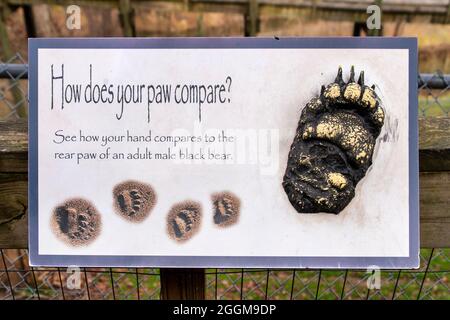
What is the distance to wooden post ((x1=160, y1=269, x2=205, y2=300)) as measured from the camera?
1.61m

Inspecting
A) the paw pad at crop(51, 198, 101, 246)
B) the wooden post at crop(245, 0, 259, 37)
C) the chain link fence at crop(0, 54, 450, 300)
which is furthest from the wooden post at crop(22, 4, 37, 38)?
the paw pad at crop(51, 198, 101, 246)

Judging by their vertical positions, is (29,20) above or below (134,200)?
above

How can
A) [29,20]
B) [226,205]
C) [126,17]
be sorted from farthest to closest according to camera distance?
[126,17] → [29,20] → [226,205]

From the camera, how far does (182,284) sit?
162 cm

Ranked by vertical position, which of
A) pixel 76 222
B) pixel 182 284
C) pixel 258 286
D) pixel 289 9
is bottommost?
pixel 258 286

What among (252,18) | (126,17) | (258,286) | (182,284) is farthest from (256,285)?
(126,17)

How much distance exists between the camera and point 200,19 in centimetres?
509

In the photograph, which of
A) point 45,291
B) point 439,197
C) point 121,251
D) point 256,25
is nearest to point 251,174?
point 121,251

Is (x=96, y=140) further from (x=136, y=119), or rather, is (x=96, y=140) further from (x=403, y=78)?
(x=403, y=78)

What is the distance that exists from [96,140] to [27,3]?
368 cm

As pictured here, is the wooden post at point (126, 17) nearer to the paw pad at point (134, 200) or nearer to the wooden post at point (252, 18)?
the wooden post at point (252, 18)

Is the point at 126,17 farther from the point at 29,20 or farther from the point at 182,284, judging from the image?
the point at 182,284

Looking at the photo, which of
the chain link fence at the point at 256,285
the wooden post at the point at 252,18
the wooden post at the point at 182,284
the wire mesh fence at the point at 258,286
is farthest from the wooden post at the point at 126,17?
Result: the wooden post at the point at 182,284

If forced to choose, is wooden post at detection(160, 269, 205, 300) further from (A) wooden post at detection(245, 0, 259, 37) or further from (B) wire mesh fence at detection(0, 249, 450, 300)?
(A) wooden post at detection(245, 0, 259, 37)
